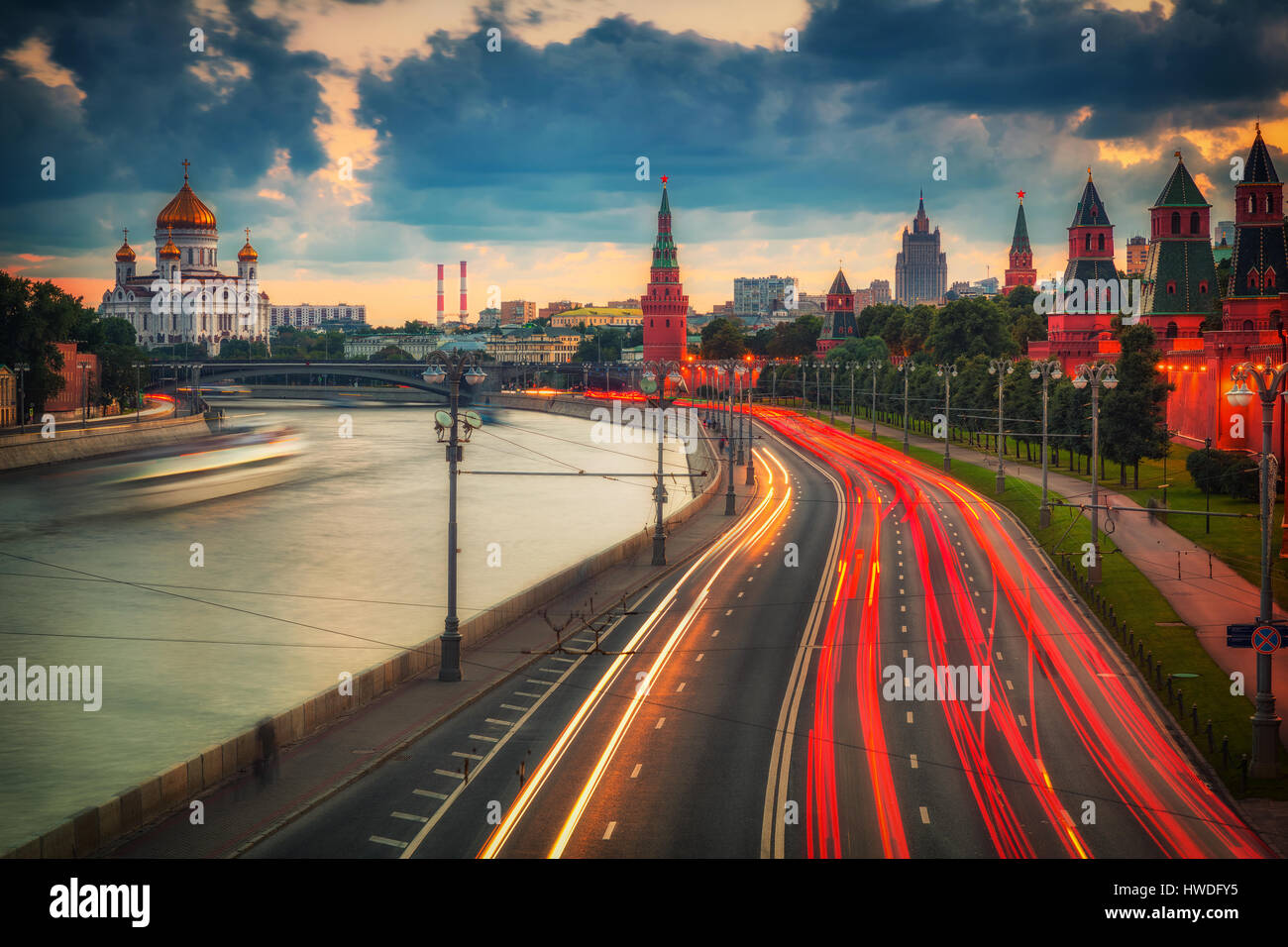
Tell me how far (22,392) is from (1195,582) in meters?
97.4

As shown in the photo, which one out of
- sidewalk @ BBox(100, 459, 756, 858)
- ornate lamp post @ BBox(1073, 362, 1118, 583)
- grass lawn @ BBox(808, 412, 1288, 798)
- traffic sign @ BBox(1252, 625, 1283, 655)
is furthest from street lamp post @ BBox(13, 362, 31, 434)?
traffic sign @ BBox(1252, 625, 1283, 655)

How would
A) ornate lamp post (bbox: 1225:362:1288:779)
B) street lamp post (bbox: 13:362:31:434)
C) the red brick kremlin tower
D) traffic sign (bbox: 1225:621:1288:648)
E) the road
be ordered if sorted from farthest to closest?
the red brick kremlin tower
street lamp post (bbox: 13:362:31:434)
traffic sign (bbox: 1225:621:1288:648)
ornate lamp post (bbox: 1225:362:1288:779)
the road

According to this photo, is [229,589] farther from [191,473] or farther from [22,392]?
[22,392]

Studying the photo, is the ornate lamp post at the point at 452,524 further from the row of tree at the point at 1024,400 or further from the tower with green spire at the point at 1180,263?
the tower with green spire at the point at 1180,263

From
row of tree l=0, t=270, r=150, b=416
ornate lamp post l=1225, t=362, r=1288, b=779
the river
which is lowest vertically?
the river

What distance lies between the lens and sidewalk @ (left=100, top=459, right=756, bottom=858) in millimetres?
18672

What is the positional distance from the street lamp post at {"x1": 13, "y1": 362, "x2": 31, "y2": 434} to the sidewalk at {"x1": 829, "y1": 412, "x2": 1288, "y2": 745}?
85.2m

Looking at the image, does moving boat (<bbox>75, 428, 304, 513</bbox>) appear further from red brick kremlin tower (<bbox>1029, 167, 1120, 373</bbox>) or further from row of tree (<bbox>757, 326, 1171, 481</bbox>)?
red brick kremlin tower (<bbox>1029, 167, 1120, 373</bbox>)

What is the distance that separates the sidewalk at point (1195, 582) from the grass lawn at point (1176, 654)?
407mm

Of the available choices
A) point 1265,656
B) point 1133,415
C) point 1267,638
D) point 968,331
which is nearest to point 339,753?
point 1267,638

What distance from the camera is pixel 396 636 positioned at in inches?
1604

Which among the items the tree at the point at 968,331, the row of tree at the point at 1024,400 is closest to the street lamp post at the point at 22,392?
the row of tree at the point at 1024,400
